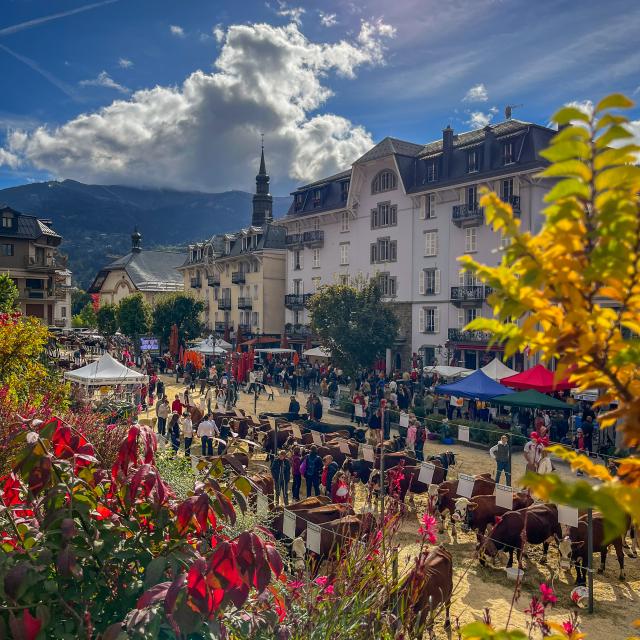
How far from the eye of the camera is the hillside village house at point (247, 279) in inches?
2057

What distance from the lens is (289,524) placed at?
9930mm

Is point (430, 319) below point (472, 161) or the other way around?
below

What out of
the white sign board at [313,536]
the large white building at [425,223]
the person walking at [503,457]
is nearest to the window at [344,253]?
the large white building at [425,223]

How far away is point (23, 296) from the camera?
189 feet

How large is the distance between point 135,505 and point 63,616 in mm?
776

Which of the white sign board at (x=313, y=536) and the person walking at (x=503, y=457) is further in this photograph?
the person walking at (x=503, y=457)

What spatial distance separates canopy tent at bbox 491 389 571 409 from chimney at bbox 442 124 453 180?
68.9 feet

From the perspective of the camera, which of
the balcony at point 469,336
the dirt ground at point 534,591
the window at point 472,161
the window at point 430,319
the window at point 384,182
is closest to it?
the dirt ground at point 534,591

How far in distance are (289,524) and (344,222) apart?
36688 millimetres

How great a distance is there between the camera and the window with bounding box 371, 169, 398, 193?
40.2 meters

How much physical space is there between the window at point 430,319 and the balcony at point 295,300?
12629 mm

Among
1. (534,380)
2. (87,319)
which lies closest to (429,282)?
(534,380)

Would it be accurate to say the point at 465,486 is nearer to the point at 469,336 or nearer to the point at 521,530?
the point at 521,530

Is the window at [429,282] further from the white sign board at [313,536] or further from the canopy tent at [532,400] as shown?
the white sign board at [313,536]
